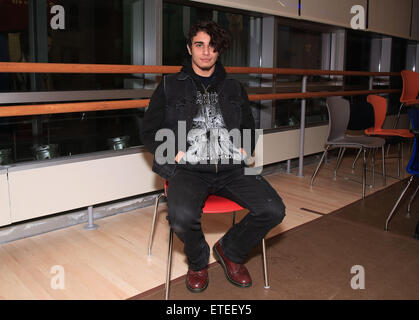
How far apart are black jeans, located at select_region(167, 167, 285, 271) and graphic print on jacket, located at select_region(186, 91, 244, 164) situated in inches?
2.9

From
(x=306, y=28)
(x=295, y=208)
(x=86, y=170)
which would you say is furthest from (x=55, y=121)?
(x=306, y=28)

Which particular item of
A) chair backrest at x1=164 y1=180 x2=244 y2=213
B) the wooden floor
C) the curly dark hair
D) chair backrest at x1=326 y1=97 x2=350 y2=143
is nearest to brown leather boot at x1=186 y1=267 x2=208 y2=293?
the wooden floor

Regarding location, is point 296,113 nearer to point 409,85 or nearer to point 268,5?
point 268,5

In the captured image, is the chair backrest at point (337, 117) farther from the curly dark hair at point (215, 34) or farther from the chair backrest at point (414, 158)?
the curly dark hair at point (215, 34)

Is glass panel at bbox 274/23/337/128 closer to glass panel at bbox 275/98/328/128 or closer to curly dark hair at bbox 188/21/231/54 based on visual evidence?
glass panel at bbox 275/98/328/128

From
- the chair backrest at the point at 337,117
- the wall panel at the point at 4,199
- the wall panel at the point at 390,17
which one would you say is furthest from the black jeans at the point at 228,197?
the wall panel at the point at 390,17

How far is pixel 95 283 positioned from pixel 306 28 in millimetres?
3811

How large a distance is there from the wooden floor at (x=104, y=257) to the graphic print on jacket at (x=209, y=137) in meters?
0.62

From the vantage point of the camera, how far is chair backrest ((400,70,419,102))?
5402 millimetres

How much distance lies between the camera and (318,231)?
2.78m

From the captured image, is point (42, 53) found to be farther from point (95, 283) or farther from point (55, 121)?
point (95, 283)

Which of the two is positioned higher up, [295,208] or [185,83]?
[185,83]

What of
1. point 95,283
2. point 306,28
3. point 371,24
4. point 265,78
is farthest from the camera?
point 371,24
